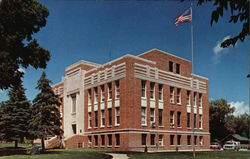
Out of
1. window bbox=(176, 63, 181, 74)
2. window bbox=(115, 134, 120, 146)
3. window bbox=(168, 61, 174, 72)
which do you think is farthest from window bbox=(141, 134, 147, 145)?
window bbox=(176, 63, 181, 74)

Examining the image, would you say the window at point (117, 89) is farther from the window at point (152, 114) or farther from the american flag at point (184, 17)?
the american flag at point (184, 17)

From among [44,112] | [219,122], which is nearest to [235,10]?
[44,112]

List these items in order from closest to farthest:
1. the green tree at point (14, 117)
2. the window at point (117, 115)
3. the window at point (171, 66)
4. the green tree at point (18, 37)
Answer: the green tree at point (18, 37), the window at point (117, 115), the green tree at point (14, 117), the window at point (171, 66)

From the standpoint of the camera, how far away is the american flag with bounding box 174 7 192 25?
85.9 feet

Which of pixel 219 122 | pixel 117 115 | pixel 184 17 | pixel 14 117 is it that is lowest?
pixel 219 122

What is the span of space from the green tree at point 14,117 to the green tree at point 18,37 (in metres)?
13.3

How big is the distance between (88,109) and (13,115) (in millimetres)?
9212

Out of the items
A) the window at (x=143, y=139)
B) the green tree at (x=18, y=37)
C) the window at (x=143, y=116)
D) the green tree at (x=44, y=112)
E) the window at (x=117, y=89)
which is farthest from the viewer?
the window at (x=117, y=89)

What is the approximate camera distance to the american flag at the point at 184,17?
85.9 feet

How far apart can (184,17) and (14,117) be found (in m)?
23.0

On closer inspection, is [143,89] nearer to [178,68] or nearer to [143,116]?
[143,116]

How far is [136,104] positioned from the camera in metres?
31.5

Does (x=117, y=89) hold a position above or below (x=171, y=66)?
below

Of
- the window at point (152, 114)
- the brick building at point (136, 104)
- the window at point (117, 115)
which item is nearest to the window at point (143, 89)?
the brick building at point (136, 104)
